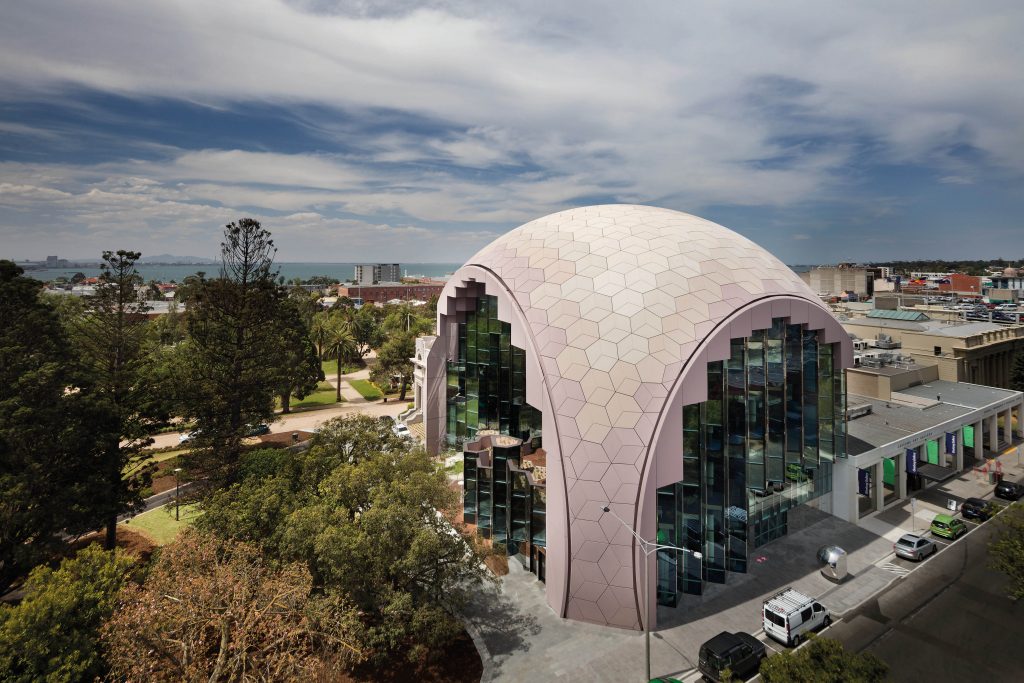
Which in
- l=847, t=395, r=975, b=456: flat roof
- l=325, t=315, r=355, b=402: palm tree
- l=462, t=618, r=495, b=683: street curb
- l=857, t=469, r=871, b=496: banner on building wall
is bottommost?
l=462, t=618, r=495, b=683: street curb

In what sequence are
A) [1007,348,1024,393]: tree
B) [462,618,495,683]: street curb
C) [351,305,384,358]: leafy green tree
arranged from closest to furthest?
[462,618,495,683]: street curb < [1007,348,1024,393]: tree < [351,305,384,358]: leafy green tree

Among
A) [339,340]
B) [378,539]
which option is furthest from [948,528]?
[339,340]

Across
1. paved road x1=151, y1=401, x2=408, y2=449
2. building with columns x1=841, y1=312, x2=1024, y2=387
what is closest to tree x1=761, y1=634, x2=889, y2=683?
paved road x1=151, y1=401, x2=408, y2=449

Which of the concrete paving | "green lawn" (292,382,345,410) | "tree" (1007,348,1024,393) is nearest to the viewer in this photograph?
the concrete paving

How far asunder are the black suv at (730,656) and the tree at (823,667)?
206 inches

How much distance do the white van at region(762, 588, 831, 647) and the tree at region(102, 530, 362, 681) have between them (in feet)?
66.0

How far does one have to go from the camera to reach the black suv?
22469 mm

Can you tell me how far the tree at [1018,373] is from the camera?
65188mm

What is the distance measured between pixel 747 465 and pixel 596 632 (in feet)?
43.6

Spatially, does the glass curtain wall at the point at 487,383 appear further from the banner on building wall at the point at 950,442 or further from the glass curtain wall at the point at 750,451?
the banner on building wall at the point at 950,442

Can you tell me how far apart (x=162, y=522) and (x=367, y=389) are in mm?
50250

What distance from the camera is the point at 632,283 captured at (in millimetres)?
29375

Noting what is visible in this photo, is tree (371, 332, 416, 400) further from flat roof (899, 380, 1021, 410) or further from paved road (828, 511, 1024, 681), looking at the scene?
paved road (828, 511, 1024, 681)

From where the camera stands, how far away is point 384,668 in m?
23.7
